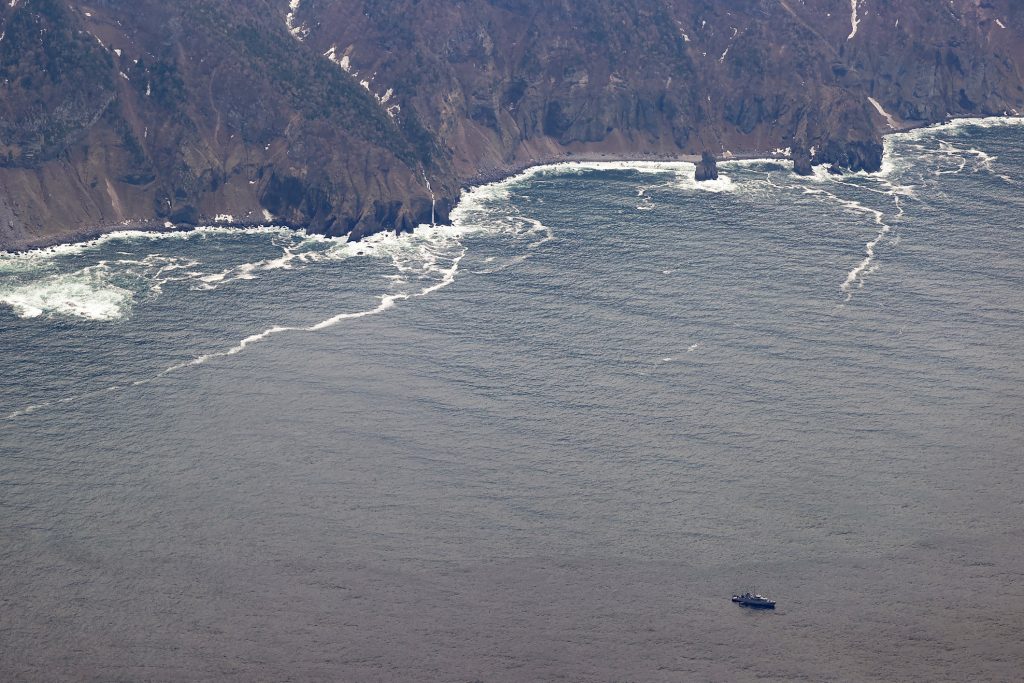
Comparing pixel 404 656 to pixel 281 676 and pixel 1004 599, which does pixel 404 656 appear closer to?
pixel 281 676

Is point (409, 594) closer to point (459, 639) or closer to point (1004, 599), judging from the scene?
point (459, 639)

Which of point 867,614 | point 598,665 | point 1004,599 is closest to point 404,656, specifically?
point 598,665

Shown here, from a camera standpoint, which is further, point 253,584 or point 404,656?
point 253,584

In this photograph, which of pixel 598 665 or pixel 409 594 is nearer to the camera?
pixel 598 665

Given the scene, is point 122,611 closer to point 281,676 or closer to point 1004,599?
point 281,676

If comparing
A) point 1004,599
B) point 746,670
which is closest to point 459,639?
point 746,670
